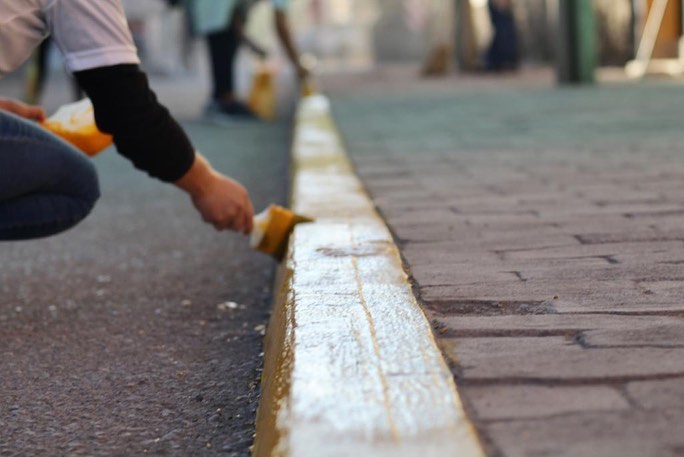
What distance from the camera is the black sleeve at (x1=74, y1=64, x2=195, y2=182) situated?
232 centimetres

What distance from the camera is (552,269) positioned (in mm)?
2498

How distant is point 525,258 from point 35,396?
3.65 feet

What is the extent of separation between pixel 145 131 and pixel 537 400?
3.73 feet

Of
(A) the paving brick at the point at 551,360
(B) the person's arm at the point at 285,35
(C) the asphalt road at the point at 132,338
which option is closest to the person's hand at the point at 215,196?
(C) the asphalt road at the point at 132,338

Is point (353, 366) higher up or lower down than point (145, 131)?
lower down

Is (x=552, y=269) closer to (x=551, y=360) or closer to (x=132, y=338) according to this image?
(x=551, y=360)

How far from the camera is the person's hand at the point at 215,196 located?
2.59m

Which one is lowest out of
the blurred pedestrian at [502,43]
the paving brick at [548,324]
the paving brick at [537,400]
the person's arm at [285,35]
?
the blurred pedestrian at [502,43]

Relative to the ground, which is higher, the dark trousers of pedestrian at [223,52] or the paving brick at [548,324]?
the paving brick at [548,324]

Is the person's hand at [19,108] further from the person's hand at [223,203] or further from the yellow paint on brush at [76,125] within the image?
the person's hand at [223,203]

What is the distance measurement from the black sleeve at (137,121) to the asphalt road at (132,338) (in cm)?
42

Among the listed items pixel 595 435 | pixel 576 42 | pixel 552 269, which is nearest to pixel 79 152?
pixel 552 269

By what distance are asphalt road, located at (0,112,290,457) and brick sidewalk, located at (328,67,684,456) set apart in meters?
0.44

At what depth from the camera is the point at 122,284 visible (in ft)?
11.0
